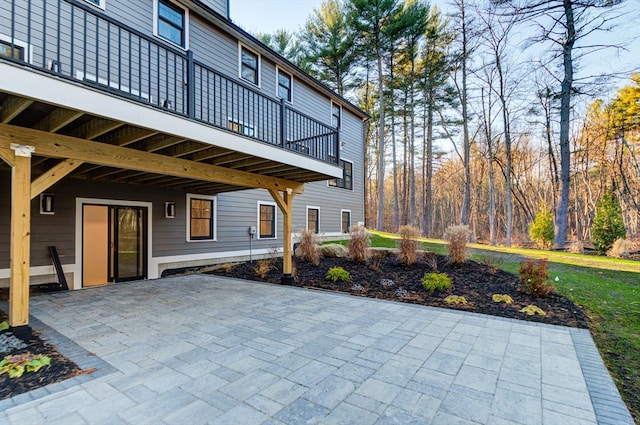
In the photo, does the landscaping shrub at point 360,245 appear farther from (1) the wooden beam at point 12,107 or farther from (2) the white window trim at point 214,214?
(1) the wooden beam at point 12,107

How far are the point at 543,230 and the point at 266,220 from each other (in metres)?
12.4

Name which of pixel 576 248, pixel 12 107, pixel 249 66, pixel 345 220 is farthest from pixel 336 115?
pixel 12 107

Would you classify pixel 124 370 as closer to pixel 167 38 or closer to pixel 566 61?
pixel 167 38

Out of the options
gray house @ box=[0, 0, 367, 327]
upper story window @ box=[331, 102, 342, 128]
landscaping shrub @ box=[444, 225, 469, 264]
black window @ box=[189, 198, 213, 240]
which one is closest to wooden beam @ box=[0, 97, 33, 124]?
gray house @ box=[0, 0, 367, 327]

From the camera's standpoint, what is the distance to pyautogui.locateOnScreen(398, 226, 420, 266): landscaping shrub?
7953 mm

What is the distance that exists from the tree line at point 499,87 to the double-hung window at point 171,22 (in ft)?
34.4

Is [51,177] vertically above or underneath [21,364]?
above

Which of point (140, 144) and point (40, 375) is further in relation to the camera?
point (140, 144)

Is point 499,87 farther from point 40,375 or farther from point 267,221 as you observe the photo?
point 40,375

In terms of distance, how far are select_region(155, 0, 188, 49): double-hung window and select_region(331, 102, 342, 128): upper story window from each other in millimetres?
6815

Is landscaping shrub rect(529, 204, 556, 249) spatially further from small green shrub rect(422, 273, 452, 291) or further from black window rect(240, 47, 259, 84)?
black window rect(240, 47, 259, 84)

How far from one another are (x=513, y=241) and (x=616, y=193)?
17.5 ft

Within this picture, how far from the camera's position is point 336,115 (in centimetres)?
1356

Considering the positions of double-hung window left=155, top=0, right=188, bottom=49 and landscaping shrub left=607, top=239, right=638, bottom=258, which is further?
landscaping shrub left=607, top=239, right=638, bottom=258
